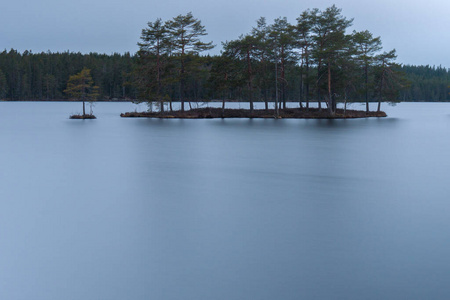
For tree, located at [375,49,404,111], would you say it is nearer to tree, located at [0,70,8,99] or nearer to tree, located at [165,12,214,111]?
tree, located at [165,12,214,111]

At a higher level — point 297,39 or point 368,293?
point 297,39

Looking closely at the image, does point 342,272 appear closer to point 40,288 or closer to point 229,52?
point 40,288

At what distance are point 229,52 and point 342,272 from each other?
175ft

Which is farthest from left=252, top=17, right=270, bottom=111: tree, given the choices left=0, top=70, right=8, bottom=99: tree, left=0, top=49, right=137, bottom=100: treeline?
left=0, top=70, right=8, bottom=99: tree

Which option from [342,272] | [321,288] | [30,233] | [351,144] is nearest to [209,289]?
[321,288]

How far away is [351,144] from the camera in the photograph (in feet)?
97.3

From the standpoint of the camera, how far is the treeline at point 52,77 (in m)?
160

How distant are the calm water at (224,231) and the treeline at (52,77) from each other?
145 m

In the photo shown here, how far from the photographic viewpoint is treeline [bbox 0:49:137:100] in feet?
526

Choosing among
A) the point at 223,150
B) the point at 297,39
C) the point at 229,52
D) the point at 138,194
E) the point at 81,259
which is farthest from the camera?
the point at 297,39

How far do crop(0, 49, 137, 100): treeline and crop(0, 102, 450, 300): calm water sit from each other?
477 feet

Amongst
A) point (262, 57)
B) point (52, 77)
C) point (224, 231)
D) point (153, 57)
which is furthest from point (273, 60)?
point (52, 77)

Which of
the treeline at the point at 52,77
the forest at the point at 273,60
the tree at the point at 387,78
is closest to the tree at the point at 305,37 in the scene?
the forest at the point at 273,60

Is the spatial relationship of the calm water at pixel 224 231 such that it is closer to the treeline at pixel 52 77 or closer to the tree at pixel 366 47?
the tree at pixel 366 47
